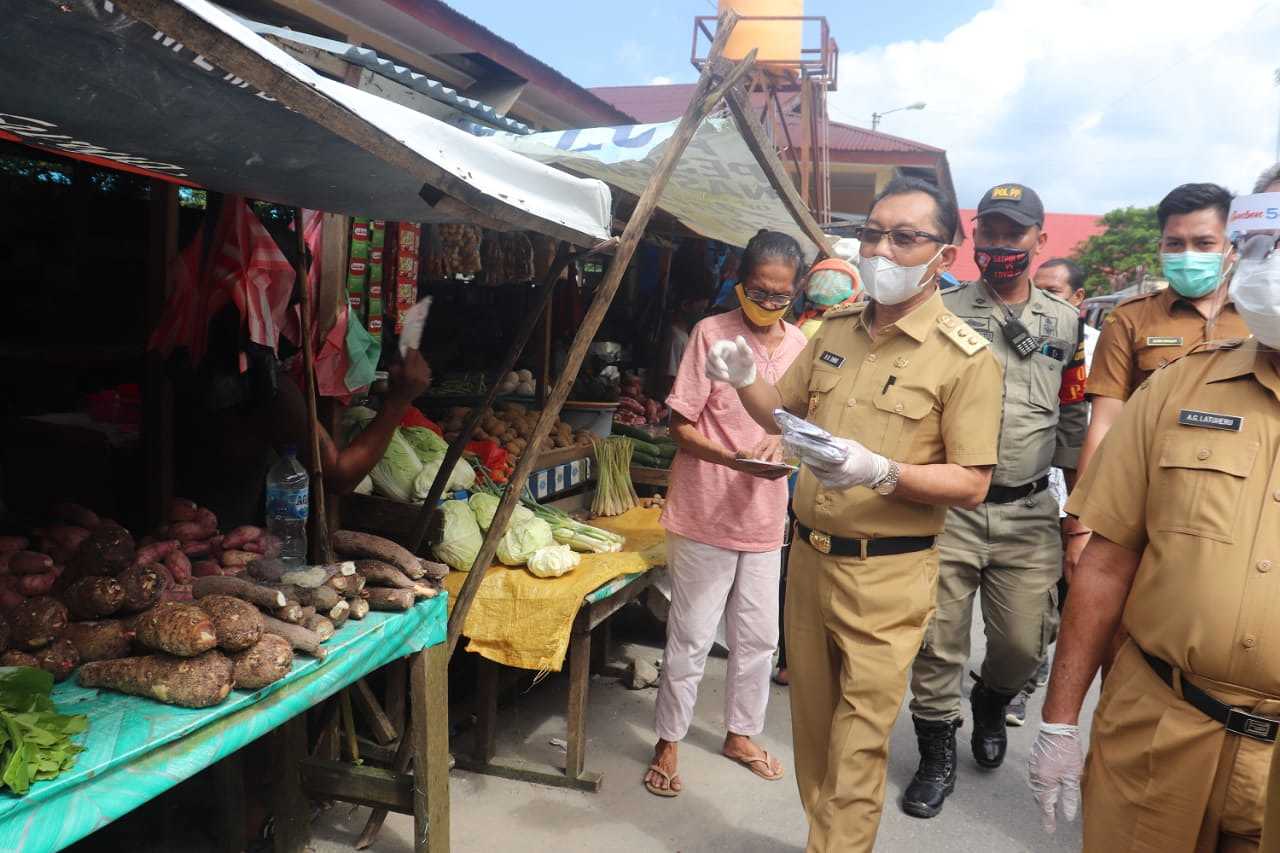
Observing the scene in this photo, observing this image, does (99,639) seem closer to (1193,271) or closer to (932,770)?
(932,770)

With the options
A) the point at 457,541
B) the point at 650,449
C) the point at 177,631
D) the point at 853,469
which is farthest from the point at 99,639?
the point at 650,449

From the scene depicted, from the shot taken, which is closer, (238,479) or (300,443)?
(300,443)

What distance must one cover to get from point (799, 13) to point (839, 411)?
397 inches

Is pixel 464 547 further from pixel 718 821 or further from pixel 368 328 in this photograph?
pixel 718 821

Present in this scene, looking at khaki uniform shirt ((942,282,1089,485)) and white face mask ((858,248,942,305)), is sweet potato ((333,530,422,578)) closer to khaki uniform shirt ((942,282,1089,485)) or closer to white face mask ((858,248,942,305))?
white face mask ((858,248,942,305))

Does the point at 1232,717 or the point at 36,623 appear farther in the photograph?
the point at 36,623

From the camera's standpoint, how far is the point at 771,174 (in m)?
4.17

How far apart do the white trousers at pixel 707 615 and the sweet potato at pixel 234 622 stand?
1.98m

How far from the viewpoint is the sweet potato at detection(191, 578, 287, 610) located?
2.36 meters

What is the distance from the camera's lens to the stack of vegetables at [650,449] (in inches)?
231

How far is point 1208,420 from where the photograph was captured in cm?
185

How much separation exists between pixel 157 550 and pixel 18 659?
1.93ft

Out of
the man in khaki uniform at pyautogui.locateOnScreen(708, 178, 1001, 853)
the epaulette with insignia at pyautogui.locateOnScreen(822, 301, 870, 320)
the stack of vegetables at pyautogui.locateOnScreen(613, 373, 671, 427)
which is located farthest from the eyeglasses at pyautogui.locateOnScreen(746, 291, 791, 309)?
the stack of vegetables at pyautogui.locateOnScreen(613, 373, 671, 427)

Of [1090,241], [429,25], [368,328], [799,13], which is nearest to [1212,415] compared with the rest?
[368,328]
